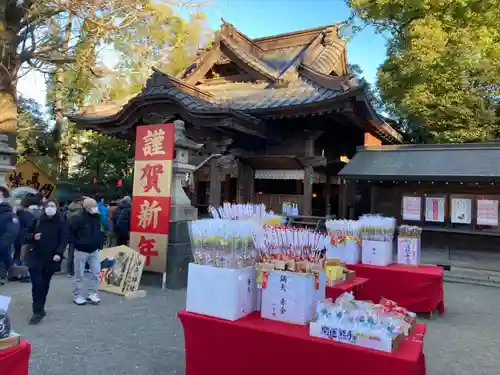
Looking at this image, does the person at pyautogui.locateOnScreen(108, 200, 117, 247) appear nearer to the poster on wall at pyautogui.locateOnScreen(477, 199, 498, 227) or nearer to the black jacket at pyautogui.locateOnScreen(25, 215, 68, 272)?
the black jacket at pyautogui.locateOnScreen(25, 215, 68, 272)

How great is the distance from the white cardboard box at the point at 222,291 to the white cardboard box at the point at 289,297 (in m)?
0.15

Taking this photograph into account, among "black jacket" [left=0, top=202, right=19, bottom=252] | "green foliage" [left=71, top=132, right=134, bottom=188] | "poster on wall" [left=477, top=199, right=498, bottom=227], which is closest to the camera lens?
"black jacket" [left=0, top=202, right=19, bottom=252]

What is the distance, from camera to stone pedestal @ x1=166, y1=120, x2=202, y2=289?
288 inches

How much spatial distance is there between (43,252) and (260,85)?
1056 centimetres

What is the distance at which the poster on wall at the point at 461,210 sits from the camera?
1073 cm

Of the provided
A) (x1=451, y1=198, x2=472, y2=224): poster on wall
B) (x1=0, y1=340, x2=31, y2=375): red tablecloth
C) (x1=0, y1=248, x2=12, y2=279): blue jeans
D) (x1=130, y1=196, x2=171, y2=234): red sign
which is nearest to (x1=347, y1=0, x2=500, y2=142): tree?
(x1=451, y1=198, x2=472, y2=224): poster on wall

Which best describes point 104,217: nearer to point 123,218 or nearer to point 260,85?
point 123,218

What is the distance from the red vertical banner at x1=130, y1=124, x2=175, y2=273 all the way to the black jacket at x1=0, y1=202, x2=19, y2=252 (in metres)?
2.00

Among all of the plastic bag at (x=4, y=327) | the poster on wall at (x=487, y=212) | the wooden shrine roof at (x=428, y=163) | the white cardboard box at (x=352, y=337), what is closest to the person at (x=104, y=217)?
the wooden shrine roof at (x=428, y=163)

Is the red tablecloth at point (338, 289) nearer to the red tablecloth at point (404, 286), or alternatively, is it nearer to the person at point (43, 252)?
the red tablecloth at point (404, 286)

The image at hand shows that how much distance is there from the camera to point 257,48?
16.2 meters

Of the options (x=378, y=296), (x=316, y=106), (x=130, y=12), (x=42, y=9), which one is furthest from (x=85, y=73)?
(x=378, y=296)

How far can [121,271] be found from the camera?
22.4 ft

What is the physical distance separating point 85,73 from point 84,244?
10.3 m
